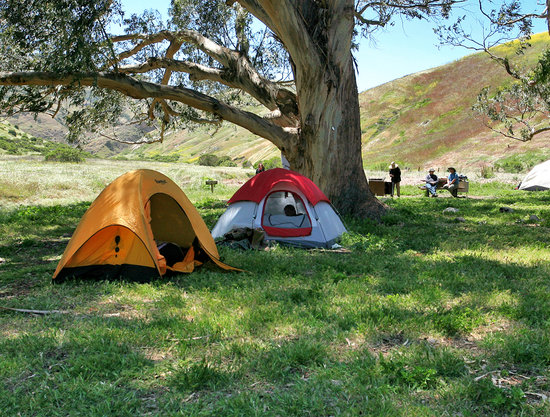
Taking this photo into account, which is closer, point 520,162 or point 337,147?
point 337,147

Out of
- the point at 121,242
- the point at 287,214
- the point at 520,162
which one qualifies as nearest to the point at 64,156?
the point at 287,214

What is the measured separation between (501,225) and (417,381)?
892 centimetres

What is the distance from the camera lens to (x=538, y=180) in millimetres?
23625

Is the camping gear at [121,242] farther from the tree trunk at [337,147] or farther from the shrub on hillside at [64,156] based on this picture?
the shrub on hillside at [64,156]

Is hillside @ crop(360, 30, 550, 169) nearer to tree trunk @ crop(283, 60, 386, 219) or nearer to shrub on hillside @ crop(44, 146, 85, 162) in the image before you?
shrub on hillside @ crop(44, 146, 85, 162)

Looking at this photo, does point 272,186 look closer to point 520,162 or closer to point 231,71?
point 231,71

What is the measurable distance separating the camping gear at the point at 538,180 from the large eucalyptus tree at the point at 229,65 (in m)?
11.3

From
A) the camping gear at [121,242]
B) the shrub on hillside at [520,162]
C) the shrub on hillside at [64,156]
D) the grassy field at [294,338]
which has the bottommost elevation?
the grassy field at [294,338]

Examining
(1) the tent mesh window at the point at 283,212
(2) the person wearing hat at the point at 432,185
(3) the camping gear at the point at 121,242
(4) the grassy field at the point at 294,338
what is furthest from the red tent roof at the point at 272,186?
(2) the person wearing hat at the point at 432,185

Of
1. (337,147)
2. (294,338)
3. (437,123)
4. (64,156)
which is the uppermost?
(437,123)

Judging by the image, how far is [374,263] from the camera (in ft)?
25.3

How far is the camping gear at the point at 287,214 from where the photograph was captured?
977cm

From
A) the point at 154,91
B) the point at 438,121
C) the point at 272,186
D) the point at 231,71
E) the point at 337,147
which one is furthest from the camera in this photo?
the point at 438,121

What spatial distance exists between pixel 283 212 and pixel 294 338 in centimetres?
623
